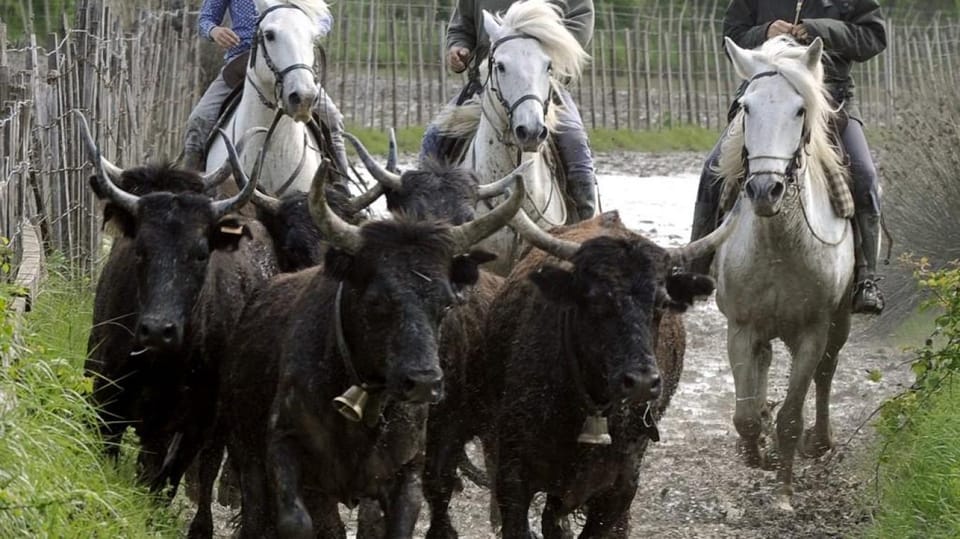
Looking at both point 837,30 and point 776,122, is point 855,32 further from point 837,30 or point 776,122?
point 776,122

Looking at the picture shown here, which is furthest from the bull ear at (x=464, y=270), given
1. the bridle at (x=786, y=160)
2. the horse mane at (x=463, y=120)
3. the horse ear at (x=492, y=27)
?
the horse mane at (x=463, y=120)

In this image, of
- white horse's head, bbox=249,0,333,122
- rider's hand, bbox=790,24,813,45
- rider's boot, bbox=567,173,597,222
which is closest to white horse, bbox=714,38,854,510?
rider's hand, bbox=790,24,813,45

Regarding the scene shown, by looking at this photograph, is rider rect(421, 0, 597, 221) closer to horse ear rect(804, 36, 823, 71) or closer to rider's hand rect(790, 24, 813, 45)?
rider's hand rect(790, 24, 813, 45)

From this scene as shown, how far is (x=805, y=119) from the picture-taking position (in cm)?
994

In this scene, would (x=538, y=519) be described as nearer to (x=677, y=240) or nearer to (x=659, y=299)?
(x=659, y=299)

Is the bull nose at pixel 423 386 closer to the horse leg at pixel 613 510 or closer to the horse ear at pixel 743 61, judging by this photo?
the horse leg at pixel 613 510

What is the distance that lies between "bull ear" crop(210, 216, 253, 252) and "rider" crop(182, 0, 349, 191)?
301cm

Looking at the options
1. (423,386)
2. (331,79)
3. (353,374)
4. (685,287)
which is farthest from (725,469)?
(331,79)

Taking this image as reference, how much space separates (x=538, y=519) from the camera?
9.78m

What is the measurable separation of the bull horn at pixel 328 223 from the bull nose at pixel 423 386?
654 mm

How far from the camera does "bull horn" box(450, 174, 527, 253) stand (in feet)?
24.6

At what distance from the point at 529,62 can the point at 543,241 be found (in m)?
2.95

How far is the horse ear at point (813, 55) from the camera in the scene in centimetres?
1002

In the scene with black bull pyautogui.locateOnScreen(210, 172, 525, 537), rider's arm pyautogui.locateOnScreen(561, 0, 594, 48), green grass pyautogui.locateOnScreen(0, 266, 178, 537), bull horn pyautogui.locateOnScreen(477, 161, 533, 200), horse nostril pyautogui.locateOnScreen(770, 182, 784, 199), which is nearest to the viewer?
green grass pyautogui.locateOnScreen(0, 266, 178, 537)
